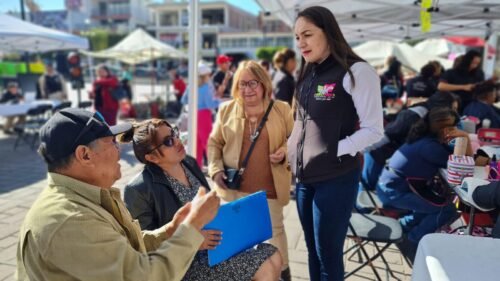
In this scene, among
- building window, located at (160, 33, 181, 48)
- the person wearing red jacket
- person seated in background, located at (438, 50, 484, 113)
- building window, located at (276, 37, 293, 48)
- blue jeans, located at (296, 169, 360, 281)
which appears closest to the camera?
blue jeans, located at (296, 169, 360, 281)

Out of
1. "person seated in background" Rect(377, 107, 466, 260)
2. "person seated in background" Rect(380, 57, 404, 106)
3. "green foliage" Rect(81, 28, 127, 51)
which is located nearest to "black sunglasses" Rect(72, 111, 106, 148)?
"person seated in background" Rect(377, 107, 466, 260)

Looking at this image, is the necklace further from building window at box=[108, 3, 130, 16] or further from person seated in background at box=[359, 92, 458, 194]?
building window at box=[108, 3, 130, 16]

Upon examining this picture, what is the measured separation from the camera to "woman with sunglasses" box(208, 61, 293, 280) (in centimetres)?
241

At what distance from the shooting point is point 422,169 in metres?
2.81

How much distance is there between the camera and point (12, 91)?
29.8 ft

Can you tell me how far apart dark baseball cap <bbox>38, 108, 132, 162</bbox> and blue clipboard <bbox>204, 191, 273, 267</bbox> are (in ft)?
2.10

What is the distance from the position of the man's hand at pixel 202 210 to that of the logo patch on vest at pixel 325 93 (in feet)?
2.55

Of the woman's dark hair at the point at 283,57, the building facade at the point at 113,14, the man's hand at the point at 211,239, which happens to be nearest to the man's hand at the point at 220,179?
the man's hand at the point at 211,239

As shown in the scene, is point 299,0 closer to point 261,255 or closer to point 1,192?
point 261,255

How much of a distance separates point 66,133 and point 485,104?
14.8 feet

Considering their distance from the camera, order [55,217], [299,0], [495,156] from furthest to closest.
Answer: [299,0], [495,156], [55,217]

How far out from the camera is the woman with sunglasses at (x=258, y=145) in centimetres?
241

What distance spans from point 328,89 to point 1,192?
182 inches

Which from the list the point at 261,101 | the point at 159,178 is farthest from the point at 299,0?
the point at 159,178
